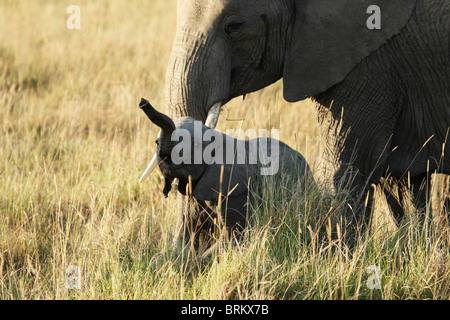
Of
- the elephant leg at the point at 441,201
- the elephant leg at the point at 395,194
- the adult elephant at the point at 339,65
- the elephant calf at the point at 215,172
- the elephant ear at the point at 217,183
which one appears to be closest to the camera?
the elephant calf at the point at 215,172

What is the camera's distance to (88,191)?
16.4ft

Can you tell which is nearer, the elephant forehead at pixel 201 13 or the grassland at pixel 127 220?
the grassland at pixel 127 220

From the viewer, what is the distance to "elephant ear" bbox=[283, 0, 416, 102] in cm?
387

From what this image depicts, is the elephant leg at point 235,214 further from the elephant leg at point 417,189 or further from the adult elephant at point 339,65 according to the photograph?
the elephant leg at point 417,189

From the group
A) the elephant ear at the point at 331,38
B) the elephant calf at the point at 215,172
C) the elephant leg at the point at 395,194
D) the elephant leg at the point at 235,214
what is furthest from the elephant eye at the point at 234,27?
the elephant leg at the point at 395,194

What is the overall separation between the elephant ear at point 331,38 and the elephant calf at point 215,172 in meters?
0.39

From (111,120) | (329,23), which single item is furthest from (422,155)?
(111,120)

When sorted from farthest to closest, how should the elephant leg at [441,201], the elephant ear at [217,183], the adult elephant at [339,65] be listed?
the elephant leg at [441,201] < the adult elephant at [339,65] < the elephant ear at [217,183]

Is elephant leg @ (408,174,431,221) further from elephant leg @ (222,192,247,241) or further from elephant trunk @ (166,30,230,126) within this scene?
elephant trunk @ (166,30,230,126)

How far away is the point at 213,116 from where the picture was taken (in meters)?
3.75

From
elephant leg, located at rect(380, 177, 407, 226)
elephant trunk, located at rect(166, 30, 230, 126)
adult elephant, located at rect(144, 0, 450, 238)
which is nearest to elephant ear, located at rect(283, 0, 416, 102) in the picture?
adult elephant, located at rect(144, 0, 450, 238)

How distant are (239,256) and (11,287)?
48.5 inches

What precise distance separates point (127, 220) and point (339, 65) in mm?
1523

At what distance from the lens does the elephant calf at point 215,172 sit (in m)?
3.46
